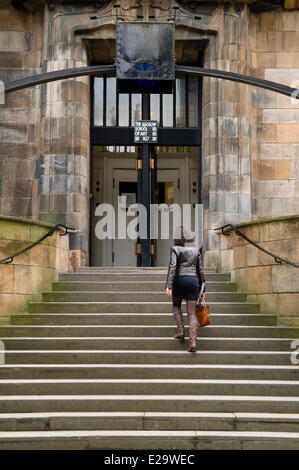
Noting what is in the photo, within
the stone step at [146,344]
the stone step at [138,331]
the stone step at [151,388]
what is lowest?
the stone step at [151,388]

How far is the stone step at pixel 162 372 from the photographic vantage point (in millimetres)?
7270

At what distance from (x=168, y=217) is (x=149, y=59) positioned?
703 cm

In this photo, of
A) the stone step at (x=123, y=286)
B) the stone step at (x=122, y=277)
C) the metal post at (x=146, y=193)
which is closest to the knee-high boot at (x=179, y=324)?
the stone step at (x=123, y=286)

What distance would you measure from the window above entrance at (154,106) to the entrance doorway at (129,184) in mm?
1208

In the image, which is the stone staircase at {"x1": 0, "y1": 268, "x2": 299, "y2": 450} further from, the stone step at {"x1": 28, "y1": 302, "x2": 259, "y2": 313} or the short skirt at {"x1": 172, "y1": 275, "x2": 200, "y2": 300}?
the short skirt at {"x1": 172, "y1": 275, "x2": 200, "y2": 300}

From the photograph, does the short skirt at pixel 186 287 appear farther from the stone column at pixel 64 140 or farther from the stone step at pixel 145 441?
the stone column at pixel 64 140

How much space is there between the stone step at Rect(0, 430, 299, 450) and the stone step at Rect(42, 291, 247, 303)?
12.2 ft

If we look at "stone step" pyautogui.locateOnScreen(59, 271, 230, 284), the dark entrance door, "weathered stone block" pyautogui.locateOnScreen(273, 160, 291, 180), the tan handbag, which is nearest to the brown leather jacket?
the tan handbag

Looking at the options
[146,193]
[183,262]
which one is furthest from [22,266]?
[146,193]

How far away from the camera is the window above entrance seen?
14.0 meters

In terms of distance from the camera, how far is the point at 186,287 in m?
7.74

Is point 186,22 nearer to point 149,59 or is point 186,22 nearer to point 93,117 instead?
point 93,117

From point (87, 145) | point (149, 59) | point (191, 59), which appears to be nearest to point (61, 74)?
point (149, 59)

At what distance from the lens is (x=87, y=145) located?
43.6 feet
